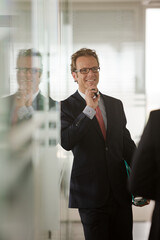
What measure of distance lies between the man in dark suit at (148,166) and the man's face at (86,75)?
32.2 inches

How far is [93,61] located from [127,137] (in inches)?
18.8

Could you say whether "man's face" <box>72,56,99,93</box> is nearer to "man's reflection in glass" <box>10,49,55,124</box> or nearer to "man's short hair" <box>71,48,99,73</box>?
"man's short hair" <box>71,48,99,73</box>

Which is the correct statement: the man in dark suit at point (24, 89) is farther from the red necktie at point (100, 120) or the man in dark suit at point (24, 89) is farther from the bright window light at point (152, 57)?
the bright window light at point (152, 57)

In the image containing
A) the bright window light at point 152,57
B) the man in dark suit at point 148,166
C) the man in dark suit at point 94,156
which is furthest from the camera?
the bright window light at point 152,57

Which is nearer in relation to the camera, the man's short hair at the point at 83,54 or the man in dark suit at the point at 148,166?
the man in dark suit at the point at 148,166

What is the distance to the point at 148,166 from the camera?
4.31 ft

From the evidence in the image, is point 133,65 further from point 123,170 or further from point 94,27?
point 123,170

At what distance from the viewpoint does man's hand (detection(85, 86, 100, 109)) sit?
83.2 inches

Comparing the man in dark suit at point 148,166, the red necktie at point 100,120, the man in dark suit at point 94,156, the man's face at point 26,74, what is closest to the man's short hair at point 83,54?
the man in dark suit at point 94,156

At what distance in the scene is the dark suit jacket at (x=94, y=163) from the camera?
81.6 inches

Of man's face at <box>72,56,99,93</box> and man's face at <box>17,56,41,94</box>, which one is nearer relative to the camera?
man's face at <box>17,56,41,94</box>

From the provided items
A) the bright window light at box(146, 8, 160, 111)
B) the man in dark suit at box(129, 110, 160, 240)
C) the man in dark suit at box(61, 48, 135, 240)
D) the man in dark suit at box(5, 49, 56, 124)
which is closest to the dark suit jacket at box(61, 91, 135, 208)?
the man in dark suit at box(61, 48, 135, 240)

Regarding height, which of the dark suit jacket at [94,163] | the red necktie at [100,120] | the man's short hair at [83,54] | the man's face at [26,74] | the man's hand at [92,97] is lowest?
the dark suit jacket at [94,163]

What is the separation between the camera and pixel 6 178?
2.31 feet
